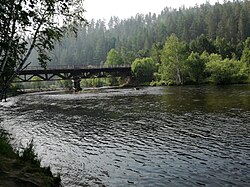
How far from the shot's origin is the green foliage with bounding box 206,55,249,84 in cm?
7425

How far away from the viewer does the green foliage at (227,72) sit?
7425 centimetres

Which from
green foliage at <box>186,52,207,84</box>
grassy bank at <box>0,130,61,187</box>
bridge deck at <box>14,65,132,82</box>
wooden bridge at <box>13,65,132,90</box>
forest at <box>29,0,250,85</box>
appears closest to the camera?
grassy bank at <box>0,130,61,187</box>

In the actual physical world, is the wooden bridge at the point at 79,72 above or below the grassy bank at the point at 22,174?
above

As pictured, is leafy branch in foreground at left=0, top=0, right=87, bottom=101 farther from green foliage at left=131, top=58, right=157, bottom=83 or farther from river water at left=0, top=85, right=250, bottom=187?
green foliage at left=131, top=58, right=157, bottom=83

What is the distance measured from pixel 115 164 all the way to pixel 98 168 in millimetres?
927

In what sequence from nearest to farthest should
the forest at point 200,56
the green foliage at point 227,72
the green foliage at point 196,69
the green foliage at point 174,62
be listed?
the green foliage at point 227,72 < the forest at point 200,56 < the green foliage at point 196,69 < the green foliage at point 174,62

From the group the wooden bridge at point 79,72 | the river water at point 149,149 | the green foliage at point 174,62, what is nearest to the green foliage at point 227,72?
the green foliage at point 174,62

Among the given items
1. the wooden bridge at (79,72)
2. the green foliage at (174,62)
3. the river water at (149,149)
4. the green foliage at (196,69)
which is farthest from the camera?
the wooden bridge at (79,72)

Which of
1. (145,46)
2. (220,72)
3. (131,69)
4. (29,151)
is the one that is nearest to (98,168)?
(29,151)

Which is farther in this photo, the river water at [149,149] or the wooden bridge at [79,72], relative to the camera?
the wooden bridge at [79,72]

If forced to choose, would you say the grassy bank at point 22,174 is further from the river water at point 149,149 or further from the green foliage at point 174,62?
the green foliage at point 174,62

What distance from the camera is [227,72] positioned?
74.4 meters

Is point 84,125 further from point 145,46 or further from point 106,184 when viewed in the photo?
point 145,46

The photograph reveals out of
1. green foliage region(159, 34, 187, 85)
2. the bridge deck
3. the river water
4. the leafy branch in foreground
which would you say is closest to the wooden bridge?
the bridge deck
